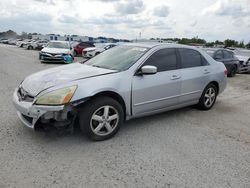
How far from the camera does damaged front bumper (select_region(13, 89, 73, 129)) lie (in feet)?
10.9

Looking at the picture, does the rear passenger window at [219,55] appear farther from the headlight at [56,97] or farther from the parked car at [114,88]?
the headlight at [56,97]

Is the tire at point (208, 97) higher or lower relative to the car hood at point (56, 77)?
lower

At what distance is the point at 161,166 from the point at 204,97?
114 inches

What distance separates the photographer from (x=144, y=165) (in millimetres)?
3129

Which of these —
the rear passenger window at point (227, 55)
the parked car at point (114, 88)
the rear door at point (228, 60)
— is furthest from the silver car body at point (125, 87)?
the rear passenger window at point (227, 55)

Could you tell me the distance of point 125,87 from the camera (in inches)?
153

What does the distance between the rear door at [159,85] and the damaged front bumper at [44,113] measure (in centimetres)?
120

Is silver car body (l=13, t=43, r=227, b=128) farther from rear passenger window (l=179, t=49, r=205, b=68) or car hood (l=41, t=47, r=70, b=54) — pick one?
car hood (l=41, t=47, r=70, b=54)

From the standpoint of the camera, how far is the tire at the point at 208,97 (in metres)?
5.46

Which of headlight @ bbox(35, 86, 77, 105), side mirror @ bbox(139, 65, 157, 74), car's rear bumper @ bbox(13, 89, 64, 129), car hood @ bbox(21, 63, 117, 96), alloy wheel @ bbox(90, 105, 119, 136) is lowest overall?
alloy wheel @ bbox(90, 105, 119, 136)

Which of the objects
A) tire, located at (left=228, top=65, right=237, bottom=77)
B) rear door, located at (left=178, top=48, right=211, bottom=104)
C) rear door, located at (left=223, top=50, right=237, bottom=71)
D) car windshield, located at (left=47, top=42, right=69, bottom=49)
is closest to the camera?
rear door, located at (left=178, top=48, right=211, bottom=104)

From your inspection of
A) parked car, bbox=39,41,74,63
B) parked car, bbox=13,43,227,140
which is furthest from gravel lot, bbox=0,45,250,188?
parked car, bbox=39,41,74,63

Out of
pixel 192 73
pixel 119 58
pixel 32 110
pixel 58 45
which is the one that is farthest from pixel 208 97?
pixel 58 45

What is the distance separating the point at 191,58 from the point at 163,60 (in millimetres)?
934
